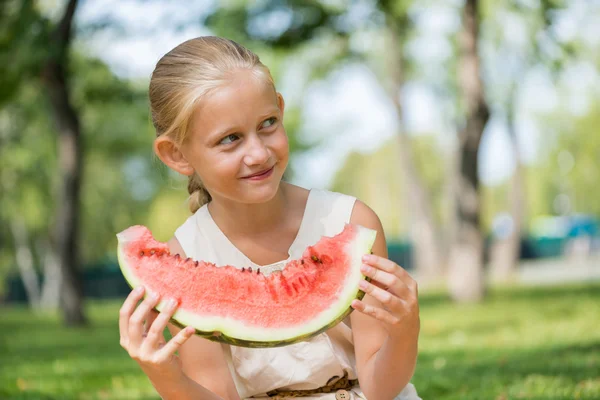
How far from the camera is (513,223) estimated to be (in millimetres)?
18406

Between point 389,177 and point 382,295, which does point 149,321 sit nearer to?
point 382,295

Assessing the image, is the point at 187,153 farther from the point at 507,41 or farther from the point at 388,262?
the point at 507,41

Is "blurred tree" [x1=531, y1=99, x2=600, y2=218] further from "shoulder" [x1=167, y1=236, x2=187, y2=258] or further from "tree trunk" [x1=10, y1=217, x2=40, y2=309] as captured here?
"tree trunk" [x1=10, y1=217, x2=40, y2=309]

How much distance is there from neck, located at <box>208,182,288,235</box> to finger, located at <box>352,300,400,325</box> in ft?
2.25

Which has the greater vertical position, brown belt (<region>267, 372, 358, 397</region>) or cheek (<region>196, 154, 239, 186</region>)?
cheek (<region>196, 154, 239, 186</region>)

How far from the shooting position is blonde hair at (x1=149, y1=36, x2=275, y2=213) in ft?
7.36

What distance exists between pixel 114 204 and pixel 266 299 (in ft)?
91.7

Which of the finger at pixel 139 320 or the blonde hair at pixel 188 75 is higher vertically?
the blonde hair at pixel 188 75

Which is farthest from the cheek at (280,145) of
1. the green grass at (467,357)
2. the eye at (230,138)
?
the green grass at (467,357)

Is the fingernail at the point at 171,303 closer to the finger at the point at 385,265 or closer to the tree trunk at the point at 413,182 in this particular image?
the finger at the point at 385,265

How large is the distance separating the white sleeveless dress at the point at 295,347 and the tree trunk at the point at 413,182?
1360 centimetres

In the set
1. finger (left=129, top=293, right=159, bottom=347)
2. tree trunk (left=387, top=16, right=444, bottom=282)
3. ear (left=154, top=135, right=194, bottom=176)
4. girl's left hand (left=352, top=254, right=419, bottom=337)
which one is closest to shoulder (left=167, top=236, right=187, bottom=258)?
ear (left=154, top=135, right=194, bottom=176)

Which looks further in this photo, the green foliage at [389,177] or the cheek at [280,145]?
the green foliage at [389,177]

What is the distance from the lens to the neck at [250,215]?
252cm
